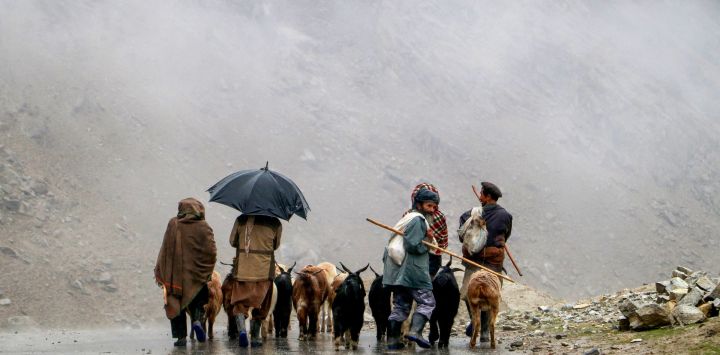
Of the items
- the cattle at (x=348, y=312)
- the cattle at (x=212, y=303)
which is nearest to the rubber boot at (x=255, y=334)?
the cattle at (x=212, y=303)

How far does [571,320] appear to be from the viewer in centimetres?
1242

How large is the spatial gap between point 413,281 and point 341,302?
114 cm

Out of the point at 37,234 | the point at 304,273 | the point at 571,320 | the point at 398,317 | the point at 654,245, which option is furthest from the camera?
the point at 654,245

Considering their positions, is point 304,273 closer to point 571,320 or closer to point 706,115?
point 571,320

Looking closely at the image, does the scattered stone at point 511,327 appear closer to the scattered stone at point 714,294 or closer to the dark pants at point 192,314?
the scattered stone at point 714,294

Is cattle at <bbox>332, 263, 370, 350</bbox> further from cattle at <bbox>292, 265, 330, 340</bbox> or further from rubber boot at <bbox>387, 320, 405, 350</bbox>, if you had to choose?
cattle at <bbox>292, 265, 330, 340</bbox>

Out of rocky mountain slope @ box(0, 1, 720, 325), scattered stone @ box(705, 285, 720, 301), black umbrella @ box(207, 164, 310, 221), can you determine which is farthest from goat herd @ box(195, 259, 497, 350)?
rocky mountain slope @ box(0, 1, 720, 325)

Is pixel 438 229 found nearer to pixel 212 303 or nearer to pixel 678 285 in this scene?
pixel 212 303

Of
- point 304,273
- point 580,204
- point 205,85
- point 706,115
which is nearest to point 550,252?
point 580,204

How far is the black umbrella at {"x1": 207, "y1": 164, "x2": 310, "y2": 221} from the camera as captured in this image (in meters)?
9.95

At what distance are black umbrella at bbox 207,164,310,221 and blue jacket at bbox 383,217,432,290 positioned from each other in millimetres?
1511

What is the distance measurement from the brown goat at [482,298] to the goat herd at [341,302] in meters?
0.03

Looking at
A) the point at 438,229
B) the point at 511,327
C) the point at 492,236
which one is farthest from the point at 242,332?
the point at 511,327

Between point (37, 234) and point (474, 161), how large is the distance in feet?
84.9
